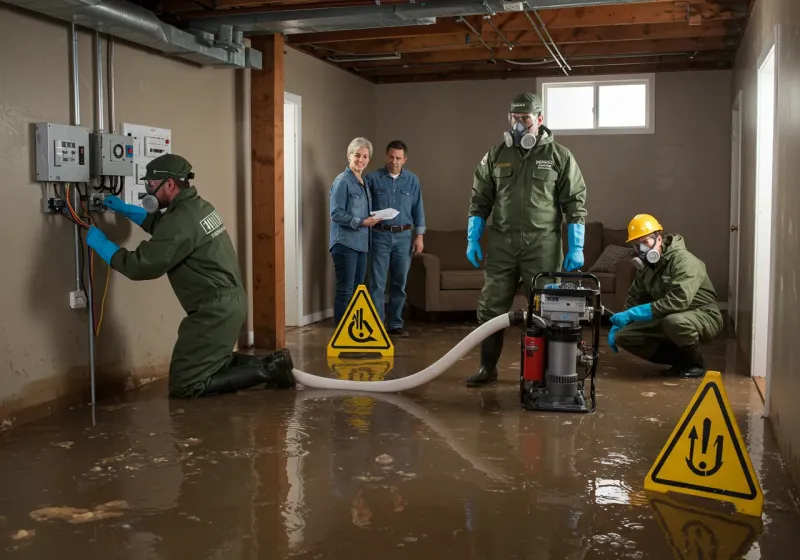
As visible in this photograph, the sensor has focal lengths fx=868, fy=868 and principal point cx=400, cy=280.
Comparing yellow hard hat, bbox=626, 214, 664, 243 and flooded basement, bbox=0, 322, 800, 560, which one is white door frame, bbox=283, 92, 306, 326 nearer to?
flooded basement, bbox=0, 322, 800, 560

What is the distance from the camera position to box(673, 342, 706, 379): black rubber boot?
17.7ft

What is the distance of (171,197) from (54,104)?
29.5 inches

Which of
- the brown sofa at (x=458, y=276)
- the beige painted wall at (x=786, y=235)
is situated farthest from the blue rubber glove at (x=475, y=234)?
the brown sofa at (x=458, y=276)

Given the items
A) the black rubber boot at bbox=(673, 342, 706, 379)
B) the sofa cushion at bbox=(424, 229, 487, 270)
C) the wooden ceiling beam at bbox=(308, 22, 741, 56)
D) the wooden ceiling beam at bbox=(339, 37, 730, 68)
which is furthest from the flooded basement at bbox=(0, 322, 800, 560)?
the wooden ceiling beam at bbox=(339, 37, 730, 68)

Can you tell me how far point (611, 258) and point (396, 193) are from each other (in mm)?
2164

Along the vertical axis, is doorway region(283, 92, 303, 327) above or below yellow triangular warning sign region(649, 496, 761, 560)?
above

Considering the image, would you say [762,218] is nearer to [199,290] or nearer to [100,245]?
[199,290]

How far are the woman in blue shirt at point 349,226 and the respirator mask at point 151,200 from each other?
2.28m

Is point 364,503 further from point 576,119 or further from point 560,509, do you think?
point 576,119

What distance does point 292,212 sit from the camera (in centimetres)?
752

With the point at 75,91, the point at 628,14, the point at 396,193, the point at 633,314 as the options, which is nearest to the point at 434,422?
the point at 633,314

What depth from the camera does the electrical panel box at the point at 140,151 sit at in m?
5.05

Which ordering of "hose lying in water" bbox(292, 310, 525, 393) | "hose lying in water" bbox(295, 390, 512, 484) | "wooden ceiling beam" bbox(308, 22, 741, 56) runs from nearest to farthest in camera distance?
"hose lying in water" bbox(295, 390, 512, 484) < "hose lying in water" bbox(292, 310, 525, 393) < "wooden ceiling beam" bbox(308, 22, 741, 56)

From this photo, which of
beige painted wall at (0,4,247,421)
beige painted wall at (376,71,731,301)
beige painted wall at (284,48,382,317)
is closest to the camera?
beige painted wall at (0,4,247,421)
